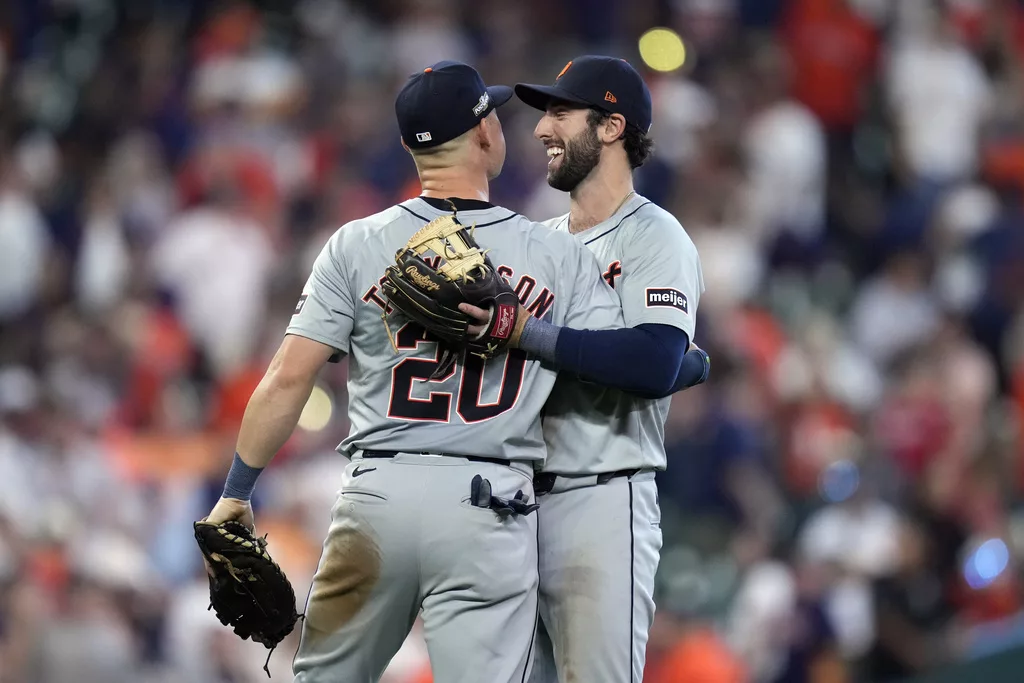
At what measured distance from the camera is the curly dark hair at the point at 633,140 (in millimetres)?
4270

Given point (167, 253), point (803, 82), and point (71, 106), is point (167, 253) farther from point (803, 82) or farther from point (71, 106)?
point (803, 82)

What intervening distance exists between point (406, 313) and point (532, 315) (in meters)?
0.35

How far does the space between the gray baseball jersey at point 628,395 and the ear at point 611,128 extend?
0.25m

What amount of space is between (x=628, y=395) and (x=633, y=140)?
75 centimetres

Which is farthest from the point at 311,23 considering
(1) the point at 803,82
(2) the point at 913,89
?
(2) the point at 913,89

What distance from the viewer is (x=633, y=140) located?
14.2ft

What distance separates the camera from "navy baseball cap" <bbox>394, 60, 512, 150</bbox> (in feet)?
12.6

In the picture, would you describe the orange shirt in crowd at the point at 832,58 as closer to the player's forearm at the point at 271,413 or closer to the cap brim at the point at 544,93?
the cap brim at the point at 544,93

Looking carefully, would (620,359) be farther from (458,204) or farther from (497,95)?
(497,95)

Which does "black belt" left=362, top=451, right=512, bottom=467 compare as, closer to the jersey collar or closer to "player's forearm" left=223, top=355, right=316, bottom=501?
"player's forearm" left=223, top=355, right=316, bottom=501

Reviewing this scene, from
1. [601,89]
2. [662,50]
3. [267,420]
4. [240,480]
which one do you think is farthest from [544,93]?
[662,50]

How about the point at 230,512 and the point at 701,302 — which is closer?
the point at 230,512

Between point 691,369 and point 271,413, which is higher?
point 271,413

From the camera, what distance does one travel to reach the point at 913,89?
1045 centimetres
